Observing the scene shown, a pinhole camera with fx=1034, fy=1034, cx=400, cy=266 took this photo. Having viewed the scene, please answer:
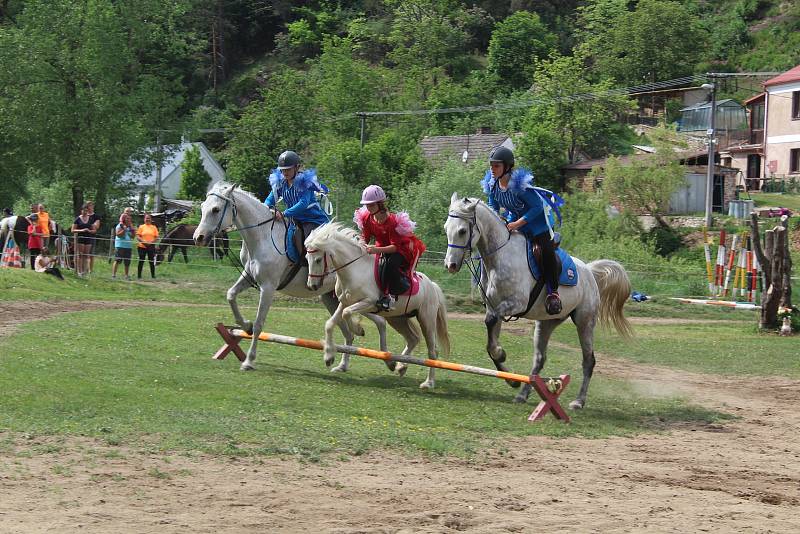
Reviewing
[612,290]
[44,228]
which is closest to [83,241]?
[44,228]

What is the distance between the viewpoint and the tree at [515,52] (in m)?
80.9

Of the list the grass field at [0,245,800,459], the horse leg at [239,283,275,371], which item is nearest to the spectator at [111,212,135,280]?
the grass field at [0,245,800,459]

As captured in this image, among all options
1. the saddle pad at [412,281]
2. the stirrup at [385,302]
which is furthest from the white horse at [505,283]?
the stirrup at [385,302]

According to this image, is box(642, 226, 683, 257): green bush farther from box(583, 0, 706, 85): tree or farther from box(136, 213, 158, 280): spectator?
box(583, 0, 706, 85): tree

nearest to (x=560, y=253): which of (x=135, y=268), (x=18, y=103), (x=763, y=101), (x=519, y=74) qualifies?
(x=135, y=268)

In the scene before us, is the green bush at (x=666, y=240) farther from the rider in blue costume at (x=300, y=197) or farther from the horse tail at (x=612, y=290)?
the rider in blue costume at (x=300, y=197)

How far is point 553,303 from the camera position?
13484 millimetres

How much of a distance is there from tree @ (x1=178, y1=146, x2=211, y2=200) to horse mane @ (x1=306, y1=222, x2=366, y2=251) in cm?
5533

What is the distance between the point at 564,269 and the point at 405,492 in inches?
231

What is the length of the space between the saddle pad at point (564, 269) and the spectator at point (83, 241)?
65.2 feet

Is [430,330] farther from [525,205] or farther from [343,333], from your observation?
[525,205]

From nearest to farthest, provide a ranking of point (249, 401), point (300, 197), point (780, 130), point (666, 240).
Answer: point (249, 401), point (300, 197), point (666, 240), point (780, 130)

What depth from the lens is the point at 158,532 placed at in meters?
7.21

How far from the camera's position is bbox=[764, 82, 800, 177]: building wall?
199 ft
